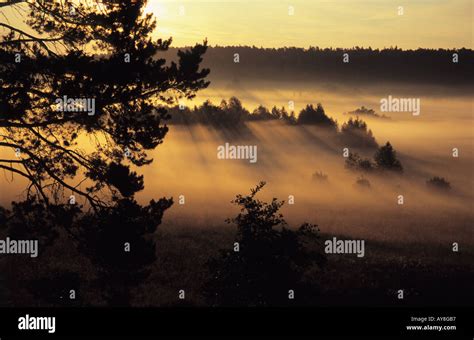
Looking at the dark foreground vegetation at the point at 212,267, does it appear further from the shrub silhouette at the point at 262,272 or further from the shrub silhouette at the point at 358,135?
the shrub silhouette at the point at 358,135

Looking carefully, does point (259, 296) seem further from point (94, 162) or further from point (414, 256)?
point (414, 256)

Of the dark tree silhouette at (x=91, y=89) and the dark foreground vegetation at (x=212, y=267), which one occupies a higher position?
the dark tree silhouette at (x=91, y=89)

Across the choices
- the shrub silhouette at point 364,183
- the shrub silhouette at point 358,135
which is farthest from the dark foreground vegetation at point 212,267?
the shrub silhouette at point 358,135

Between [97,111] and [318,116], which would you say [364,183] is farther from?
[318,116]

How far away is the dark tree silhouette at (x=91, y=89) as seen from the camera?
667 inches

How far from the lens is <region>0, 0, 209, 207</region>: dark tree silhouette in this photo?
16.9m

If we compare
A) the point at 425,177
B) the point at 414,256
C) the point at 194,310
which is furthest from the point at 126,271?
the point at 425,177

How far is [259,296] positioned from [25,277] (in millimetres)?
13547

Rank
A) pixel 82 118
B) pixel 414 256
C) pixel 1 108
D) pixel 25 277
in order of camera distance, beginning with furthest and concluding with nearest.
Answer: pixel 414 256 → pixel 25 277 → pixel 82 118 → pixel 1 108

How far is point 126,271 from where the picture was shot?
1830 cm

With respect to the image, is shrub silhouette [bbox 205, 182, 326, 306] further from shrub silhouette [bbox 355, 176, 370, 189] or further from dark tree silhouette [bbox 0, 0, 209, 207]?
shrub silhouette [bbox 355, 176, 370, 189]

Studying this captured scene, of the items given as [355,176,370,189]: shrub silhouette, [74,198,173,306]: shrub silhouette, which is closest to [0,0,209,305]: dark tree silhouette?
[74,198,173,306]: shrub silhouette

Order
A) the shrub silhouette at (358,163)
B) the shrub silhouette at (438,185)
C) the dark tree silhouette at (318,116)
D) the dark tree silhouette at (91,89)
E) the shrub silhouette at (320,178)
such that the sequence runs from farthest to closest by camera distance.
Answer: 1. the dark tree silhouette at (318,116)
2. the shrub silhouette at (320,178)
3. the shrub silhouette at (438,185)
4. the shrub silhouette at (358,163)
5. the dark tree silhouette at (91,89)

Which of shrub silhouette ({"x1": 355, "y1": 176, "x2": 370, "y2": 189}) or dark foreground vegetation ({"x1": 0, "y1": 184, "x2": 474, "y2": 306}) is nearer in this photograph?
dark foreground vegetation ({"x1": 0, "y1": 184, "x2": 474, "y2": 306})
